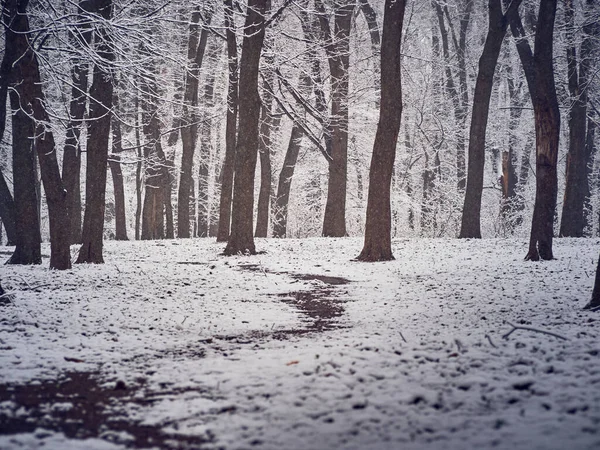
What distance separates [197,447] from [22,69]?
8.30 meters

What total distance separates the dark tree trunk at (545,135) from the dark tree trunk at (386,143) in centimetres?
289

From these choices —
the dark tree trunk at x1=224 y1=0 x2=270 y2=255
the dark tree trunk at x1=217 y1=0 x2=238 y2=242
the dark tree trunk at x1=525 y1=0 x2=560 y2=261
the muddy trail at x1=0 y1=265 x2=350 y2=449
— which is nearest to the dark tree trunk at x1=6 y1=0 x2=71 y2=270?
the dark tree trunk at x1=224 y1=0 x2=270 y2=255

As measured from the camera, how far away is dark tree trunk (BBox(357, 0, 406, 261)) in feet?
37.7

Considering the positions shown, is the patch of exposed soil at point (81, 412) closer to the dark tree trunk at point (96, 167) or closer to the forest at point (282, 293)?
the forest at point (282, 293)

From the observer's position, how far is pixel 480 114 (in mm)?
15695

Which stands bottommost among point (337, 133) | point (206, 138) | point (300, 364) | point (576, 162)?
point (300, 364)

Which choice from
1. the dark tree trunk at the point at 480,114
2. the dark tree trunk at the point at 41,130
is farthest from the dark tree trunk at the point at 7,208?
the dark tree trunk at the point at 480,114

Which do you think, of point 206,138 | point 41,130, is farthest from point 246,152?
point 206,138

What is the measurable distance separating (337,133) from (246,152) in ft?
20.1

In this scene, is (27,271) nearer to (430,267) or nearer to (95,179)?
(95,179)

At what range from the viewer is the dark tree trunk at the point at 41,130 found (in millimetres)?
8508

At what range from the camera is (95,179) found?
1086 centimetres

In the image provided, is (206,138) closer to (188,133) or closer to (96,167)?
(188,133)

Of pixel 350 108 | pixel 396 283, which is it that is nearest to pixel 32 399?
pixel 396 283
